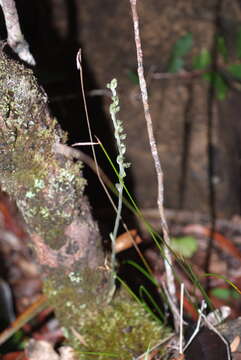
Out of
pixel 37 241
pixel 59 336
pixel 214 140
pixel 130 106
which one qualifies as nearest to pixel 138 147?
pixel 130 106

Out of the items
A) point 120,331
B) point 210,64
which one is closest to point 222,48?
point 210,64

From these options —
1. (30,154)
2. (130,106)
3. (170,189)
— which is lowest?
(170,189)

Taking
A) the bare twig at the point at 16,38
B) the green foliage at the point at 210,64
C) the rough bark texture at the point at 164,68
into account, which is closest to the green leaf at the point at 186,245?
the rough bark texture at the point at 164,68

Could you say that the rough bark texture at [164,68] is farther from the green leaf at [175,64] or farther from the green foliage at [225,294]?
the green foliage at [225,294]

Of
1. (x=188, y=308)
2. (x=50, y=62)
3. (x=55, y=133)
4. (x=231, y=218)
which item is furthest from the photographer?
(x=231, y=218)

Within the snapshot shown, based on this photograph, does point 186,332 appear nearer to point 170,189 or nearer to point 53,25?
point 170,189

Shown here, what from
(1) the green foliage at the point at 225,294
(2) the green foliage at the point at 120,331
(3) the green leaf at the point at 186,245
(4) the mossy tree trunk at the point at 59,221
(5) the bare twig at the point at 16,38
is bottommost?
(1) the green foliage at the point at 225,294

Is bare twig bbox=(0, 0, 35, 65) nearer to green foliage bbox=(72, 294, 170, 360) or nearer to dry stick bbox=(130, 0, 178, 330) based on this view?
dry stick bbox=(130, 0, 178, 330)
